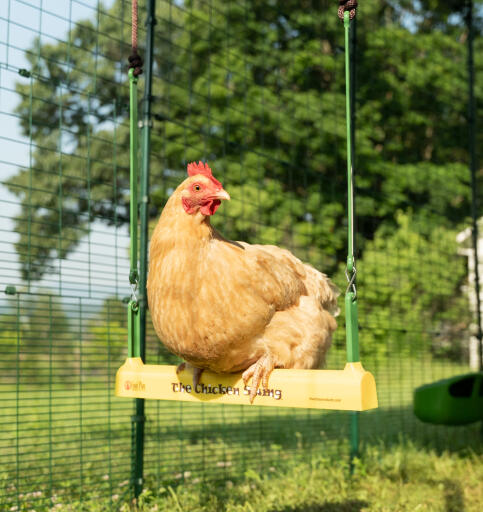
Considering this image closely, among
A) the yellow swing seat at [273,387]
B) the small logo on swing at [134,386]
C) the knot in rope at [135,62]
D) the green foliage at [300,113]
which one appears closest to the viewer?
the yellow swing seat at [273,387]

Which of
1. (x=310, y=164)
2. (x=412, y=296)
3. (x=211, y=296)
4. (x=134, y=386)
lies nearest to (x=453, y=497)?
(x=134, y=386)

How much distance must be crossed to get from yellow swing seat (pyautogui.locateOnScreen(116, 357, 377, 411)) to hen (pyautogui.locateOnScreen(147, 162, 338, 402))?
2.1 inches

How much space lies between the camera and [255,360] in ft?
7.57

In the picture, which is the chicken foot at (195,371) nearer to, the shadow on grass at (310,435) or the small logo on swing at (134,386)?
the small logo on swing at (134,386)

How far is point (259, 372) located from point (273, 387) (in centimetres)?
9

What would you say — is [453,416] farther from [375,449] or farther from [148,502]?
[148,502]

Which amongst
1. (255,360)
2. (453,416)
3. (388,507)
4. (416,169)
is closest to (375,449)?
(453,416)

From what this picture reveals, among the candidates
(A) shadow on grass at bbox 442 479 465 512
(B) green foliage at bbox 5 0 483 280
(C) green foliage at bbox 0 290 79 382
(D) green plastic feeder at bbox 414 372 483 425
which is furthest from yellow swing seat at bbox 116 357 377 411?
(B) green foliage at bbox 5 0 483 280

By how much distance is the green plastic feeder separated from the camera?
491cm

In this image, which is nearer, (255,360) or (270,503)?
(255,360)

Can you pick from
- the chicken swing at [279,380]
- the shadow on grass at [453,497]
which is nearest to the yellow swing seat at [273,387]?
the chicken swing at [279,380]

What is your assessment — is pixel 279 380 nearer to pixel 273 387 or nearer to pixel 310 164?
pixel 273 387

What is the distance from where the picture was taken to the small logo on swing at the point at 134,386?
8.18ft

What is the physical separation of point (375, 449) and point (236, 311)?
3.64 m
